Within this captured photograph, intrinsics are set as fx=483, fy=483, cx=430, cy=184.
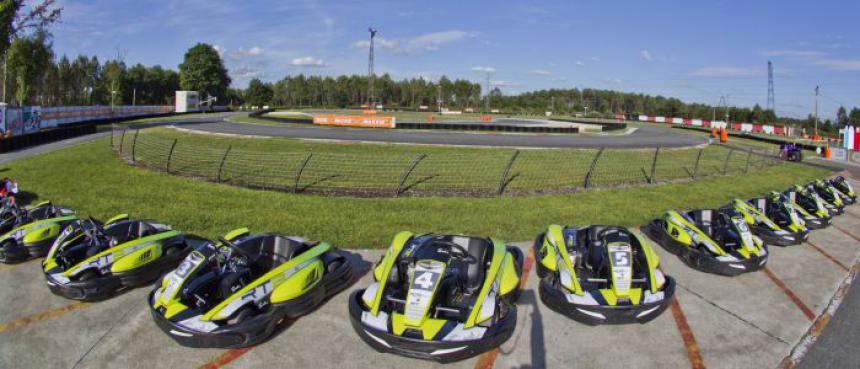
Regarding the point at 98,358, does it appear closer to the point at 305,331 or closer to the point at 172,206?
the point at 305,331

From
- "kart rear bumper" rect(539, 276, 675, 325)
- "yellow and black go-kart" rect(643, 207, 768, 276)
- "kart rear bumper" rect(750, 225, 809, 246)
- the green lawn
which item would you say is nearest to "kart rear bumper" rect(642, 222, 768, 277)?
"yellow and black go-kart" rect(643, 207, 768, 276)

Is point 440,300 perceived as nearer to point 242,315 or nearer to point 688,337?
point 242,315

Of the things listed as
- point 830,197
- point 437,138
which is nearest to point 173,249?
point 830,197

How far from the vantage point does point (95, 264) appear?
618 cm

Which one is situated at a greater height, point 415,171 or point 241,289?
point 415,171

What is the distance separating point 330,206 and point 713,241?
26.5 ft

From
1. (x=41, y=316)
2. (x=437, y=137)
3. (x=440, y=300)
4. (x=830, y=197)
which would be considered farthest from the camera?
(x=437, y=137)

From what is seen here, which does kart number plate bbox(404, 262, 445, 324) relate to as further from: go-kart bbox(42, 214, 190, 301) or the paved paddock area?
go-kart bbox(42, 214, 190, 301)

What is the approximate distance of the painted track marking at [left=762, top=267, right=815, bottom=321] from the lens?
6.64m

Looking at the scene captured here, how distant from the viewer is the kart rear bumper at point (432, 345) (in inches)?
179

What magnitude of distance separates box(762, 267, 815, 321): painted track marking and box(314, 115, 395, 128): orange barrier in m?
31.2

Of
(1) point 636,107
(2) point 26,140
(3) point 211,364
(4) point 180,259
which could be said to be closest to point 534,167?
(4) point 180,259

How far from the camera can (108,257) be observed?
20.6 ft

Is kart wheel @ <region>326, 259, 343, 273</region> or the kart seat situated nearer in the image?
the kart seat
